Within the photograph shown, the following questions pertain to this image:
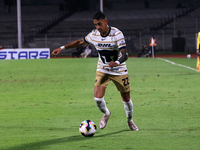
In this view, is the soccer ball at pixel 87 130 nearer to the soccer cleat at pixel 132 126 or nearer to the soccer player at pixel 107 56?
the soccer player at pixel 107 56

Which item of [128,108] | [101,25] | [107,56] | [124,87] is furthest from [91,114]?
[101,25]

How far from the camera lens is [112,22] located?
54.8 metres

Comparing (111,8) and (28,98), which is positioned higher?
(111,8)

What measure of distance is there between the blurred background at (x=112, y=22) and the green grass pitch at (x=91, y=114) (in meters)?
25.8

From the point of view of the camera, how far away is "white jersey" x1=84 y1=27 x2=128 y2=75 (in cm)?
756

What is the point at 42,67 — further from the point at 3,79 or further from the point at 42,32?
the point at 42,32

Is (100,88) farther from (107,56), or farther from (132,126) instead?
(132,126)

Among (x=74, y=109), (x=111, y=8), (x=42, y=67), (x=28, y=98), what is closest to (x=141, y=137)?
(x=74, y=109)

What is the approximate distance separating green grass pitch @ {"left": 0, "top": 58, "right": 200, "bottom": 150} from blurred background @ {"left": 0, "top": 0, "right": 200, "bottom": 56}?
2577 cm

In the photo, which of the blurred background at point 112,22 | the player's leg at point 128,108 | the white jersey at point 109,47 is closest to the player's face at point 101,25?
the white jersey at point 109,47

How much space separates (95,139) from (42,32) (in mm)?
A: 46297

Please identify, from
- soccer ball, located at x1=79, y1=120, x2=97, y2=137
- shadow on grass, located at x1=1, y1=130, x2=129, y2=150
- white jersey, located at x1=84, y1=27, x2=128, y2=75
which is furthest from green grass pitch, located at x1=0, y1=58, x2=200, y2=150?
white jersey, located at x1=84, y1=27, x2=128, y2=75

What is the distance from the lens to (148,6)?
205 ft

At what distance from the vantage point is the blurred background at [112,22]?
159 feet
